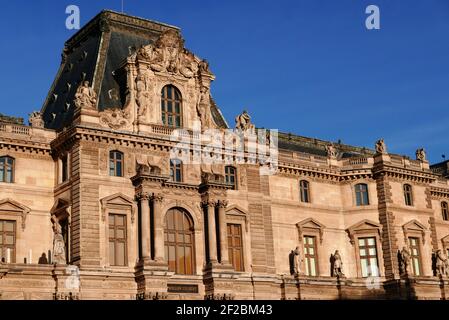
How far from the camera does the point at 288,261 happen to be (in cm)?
5991

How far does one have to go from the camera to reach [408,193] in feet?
216

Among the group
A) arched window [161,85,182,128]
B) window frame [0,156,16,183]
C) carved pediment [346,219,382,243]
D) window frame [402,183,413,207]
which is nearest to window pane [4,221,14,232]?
window frame [0,156,16,183]

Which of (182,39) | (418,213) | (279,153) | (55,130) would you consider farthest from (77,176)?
(418,213)

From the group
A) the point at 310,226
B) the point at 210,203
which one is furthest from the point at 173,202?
the point at 310,226

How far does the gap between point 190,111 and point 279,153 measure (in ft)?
29.6

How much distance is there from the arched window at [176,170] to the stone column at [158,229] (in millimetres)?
3012

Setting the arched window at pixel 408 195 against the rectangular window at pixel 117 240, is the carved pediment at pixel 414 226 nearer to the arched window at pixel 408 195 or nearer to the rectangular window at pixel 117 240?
the arched window at pixel 408 195

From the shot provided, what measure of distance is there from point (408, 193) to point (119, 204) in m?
27.1

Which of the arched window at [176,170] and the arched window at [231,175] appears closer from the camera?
the arched window at [176,170]

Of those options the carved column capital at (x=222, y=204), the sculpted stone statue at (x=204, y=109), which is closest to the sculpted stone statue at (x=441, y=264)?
the carved column capital at (x=222, y=204)

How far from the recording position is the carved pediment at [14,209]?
49625 millimetres

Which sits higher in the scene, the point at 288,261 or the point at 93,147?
the point at 93,147

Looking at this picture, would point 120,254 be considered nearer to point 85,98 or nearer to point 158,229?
point 158,229

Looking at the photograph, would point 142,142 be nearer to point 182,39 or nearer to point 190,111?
point 190,111
